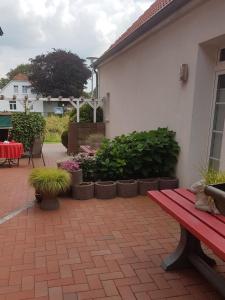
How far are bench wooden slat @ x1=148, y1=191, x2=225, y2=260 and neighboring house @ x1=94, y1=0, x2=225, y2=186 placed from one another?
2128 mm

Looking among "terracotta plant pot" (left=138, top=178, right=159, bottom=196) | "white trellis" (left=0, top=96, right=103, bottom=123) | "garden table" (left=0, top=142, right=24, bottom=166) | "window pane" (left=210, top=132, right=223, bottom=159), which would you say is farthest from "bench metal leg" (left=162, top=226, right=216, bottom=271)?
"white trellis" (left=0, top=96, right=103, bottom=123)

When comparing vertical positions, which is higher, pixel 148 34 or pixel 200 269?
pixel 148 34

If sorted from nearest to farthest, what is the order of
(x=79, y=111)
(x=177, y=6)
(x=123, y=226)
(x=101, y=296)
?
(x=101, y=296) < (x=123, y=226) < (x=177, y=6) < (x=79, y=111)

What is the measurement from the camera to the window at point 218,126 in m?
4.89

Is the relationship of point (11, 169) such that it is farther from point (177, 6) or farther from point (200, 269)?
point (200, 269)

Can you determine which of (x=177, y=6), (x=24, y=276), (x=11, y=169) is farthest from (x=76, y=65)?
(x=24, y=276)

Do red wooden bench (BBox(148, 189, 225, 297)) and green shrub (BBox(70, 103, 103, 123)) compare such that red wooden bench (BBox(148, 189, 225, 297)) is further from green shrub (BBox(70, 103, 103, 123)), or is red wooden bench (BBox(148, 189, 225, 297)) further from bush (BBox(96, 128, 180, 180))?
green shrub (BBox(70, 103, 103, 123))

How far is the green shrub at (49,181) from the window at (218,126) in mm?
2558

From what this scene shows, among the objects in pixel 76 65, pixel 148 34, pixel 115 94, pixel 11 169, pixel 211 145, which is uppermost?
pixel 76 65

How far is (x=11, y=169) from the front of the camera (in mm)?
8266

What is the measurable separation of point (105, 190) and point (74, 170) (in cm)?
69

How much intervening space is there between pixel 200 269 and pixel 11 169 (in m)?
6.59

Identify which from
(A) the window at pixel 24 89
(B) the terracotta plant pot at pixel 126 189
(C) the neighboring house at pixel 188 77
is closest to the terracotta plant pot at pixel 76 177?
(B) the terracotta plant pot at pixel 126 189

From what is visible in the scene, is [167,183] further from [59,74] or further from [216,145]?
[59,74]
